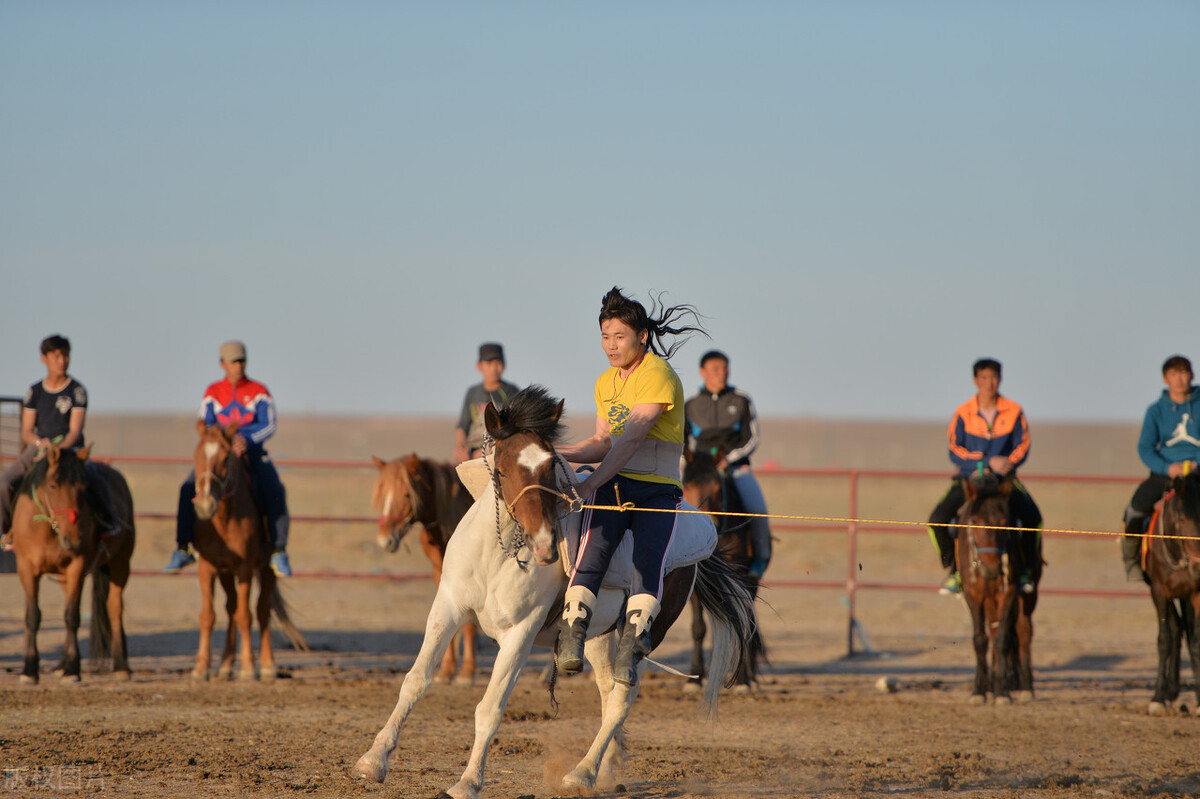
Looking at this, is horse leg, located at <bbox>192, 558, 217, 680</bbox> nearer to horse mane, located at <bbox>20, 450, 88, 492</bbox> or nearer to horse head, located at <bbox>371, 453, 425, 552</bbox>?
horse mane, located at <bbox>20, 450, 88, 492</bbox>

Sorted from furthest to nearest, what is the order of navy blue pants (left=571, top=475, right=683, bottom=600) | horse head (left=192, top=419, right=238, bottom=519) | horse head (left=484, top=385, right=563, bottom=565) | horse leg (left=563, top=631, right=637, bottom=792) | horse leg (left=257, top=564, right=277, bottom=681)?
horse leg (left=257, top=564, right=277, bottom=681), horse head (left=192, top=419, right=238, bottom=519), horse leg (left=563, top=631, right=637, bottom=792), navy blue pants (left=571, top=475, right=683, bottom=600), horse head (left=484, top=385, right=563, bottom=565)

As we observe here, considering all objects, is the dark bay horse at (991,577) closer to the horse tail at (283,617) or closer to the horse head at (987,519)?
the horse head at (987,519)

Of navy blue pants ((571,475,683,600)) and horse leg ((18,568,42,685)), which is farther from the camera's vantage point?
horse leg ((18,568,42,685))

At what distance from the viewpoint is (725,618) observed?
605cm

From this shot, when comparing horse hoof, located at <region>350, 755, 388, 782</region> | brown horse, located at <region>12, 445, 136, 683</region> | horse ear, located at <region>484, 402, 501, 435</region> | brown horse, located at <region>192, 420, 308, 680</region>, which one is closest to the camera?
horse hoof, located at <region>350, 755, 388, 782</region>

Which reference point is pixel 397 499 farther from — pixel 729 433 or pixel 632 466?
pixel 632 466

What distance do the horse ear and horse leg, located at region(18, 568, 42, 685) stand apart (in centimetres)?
526

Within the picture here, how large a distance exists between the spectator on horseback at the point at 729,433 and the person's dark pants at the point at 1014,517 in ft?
4.45

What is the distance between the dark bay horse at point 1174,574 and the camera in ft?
26.1

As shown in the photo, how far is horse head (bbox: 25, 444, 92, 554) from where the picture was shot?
27.4ft

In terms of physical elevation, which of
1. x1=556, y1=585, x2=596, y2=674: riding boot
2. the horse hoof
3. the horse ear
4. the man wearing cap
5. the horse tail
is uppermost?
the man wearing cap

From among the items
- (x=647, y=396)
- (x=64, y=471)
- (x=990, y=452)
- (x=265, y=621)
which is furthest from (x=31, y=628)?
(x=990, y=452)

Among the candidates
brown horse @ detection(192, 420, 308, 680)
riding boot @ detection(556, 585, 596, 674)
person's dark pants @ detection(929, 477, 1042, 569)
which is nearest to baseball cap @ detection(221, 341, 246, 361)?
brown horse @ detection(192, 420, 308, 680)

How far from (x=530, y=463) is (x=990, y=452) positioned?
5374 millimetres
